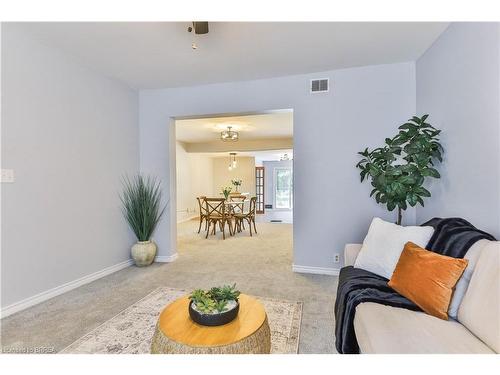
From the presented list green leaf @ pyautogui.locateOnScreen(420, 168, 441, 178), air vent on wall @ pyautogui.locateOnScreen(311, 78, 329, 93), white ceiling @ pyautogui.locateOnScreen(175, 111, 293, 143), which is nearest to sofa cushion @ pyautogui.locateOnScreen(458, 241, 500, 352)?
green leaf @ pyautogui.locateOnScreen(420, 168, 441, 178)

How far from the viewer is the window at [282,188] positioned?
11.8 meters

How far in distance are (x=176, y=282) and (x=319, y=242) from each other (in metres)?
1.80

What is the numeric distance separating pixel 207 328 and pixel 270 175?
34.7ft

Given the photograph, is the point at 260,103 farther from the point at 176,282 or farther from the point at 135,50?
the point at 176,282

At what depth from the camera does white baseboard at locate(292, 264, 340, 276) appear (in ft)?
10.9

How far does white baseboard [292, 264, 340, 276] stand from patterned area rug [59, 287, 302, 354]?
0.97 m

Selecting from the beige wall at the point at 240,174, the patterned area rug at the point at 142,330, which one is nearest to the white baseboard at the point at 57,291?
the patterned area rug at the point at 142,330

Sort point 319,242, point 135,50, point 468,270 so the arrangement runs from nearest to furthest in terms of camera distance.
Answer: point 468,270 < point 135,50 < point 319,242

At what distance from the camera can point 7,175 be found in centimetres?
231

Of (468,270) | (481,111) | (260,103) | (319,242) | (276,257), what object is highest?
(260,103)

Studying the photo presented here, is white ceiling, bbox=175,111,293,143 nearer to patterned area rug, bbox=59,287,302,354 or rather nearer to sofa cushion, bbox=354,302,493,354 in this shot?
patterned area rug, bbox=59,287,302,354

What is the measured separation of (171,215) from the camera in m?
3.94

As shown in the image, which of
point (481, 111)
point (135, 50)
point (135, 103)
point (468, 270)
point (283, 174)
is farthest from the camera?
point (283, 174)
